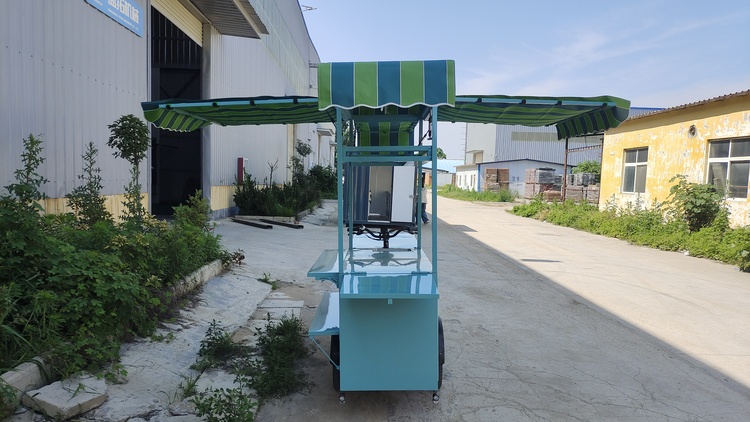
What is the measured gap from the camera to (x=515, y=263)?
10.3 m

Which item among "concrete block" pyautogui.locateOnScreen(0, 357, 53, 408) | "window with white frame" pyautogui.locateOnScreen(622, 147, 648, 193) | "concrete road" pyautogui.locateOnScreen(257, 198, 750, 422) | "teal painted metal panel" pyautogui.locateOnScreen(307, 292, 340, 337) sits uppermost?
"window with white frame" pyautogui.locateOnScreen(622, 147, 648, 193)

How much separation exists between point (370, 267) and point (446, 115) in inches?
68.9

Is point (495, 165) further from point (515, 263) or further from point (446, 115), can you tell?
point (446, 115)

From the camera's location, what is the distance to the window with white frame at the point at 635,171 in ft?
52.6

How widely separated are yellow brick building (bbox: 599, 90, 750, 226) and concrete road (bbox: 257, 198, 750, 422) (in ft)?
12.3

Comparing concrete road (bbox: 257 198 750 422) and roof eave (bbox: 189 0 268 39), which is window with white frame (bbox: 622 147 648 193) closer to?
concrete road (bbox: 257 198 750 422)

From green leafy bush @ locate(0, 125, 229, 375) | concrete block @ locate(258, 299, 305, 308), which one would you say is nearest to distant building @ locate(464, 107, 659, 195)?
concrete block @ locate(258, 299, 305, 308)

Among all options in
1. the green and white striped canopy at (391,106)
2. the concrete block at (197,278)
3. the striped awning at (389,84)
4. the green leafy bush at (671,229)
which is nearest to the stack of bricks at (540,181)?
the green leafy bush at (671,229)

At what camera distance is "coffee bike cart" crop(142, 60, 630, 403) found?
331cm

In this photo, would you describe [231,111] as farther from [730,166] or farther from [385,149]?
[730,166]

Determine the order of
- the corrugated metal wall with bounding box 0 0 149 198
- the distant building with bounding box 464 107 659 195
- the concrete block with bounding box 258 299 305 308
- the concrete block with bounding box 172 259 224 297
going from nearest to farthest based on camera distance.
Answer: the concrete block with bounding box 172 259 224 297, the corrugated metal wall with bounding box 0 0 149 198, the concrete block with bounding box 258 299 305 308, the distant building with bounding box 464 107 659 195

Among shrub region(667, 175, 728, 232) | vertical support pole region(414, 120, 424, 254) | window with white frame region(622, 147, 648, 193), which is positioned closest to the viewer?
vertical support pole region(414, 120, 424, 254)

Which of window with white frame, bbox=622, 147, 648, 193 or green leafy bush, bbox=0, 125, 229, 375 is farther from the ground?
window with white frame, bbox=622, 147, 648, 193

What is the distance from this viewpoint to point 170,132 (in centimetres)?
1398
